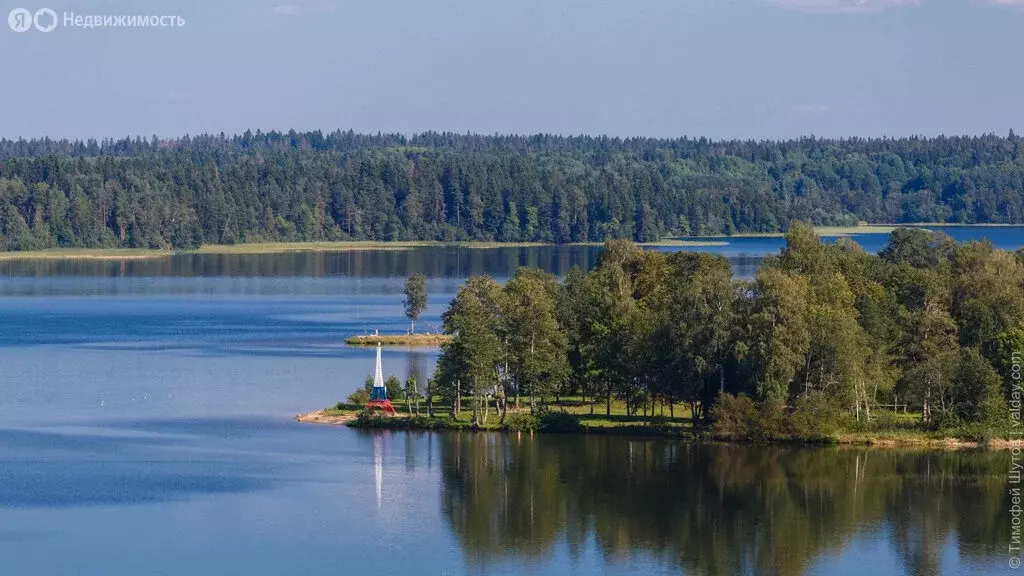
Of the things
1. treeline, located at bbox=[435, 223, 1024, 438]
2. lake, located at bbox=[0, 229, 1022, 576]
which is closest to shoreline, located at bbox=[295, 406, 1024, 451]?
treeline, located at bbox=[435, 223, 1024, 438]

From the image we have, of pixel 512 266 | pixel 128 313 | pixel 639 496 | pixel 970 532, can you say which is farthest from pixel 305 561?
pixel 512 266

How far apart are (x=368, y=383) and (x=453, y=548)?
73.6ft

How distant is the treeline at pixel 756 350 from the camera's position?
205 feet

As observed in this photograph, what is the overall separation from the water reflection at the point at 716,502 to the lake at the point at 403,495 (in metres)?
0.11

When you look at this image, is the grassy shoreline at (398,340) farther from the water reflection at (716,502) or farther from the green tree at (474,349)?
the water reflection at (716,502)

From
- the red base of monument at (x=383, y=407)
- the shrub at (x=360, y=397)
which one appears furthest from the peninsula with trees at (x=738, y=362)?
the red base of monument at (x=383, y=407)

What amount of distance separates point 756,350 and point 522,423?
32.5ft

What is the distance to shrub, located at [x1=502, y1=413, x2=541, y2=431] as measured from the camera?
63844 mm

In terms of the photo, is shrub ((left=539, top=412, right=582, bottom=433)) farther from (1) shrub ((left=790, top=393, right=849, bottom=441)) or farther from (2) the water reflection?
(1) shrub ((left=790, top=393, right=849, bottom=441))

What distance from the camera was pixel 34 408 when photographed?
6944cm

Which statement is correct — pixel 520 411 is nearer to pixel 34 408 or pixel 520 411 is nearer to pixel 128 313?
pixel 34 408

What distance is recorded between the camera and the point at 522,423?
63938 millimetres

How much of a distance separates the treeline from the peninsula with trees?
0.07 metres

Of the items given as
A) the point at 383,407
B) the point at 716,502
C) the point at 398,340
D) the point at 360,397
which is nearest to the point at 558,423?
the point at 383,407
